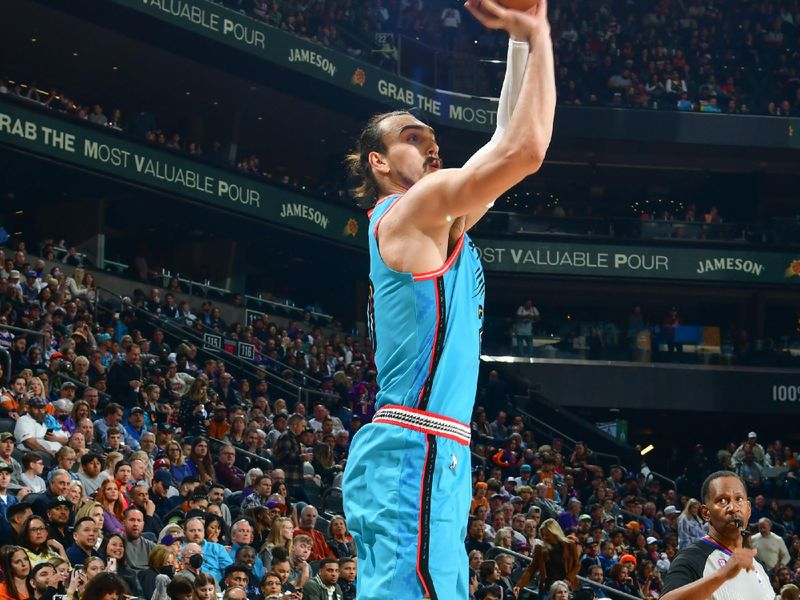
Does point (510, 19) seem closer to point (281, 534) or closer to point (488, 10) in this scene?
point (488, 10)

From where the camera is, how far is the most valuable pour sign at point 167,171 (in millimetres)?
22484

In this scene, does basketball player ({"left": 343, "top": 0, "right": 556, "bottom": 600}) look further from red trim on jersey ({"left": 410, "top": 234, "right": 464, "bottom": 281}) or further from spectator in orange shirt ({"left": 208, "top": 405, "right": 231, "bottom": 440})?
spectator in orange shirt ({"left": 208, "top": 405, "right": 231, "bottom": 440})

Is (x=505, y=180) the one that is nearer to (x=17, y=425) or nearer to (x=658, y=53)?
(x=17, y=425)

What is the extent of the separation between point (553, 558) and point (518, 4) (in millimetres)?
10908

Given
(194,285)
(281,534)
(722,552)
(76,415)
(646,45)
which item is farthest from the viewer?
(646,45)

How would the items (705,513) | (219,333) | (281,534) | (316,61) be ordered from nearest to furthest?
(705,513) → (281,534) → (219,333) → (316,61)

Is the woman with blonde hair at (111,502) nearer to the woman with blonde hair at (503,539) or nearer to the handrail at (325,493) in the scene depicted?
the handrail at (325,493)

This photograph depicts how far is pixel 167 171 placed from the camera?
2514 cm

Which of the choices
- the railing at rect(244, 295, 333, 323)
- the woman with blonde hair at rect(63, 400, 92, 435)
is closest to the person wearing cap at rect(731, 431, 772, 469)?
the railing at rect(244, 295, 333, 323)

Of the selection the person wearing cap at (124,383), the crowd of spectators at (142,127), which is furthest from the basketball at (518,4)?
the crowd of spectators at (142,127)

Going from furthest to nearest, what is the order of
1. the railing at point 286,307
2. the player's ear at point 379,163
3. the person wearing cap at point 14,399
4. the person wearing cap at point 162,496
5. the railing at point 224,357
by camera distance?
the railing at point 286,307
the railing at point 224,357
the person wearing cap at point 14,399
the person wearing cap at point 162,496
the player's ear at point 379,163

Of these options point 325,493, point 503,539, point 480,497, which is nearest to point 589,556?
point 480,497

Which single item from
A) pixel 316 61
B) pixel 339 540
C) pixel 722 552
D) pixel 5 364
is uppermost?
pixel 316 61

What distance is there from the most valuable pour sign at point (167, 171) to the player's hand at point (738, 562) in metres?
19.5
